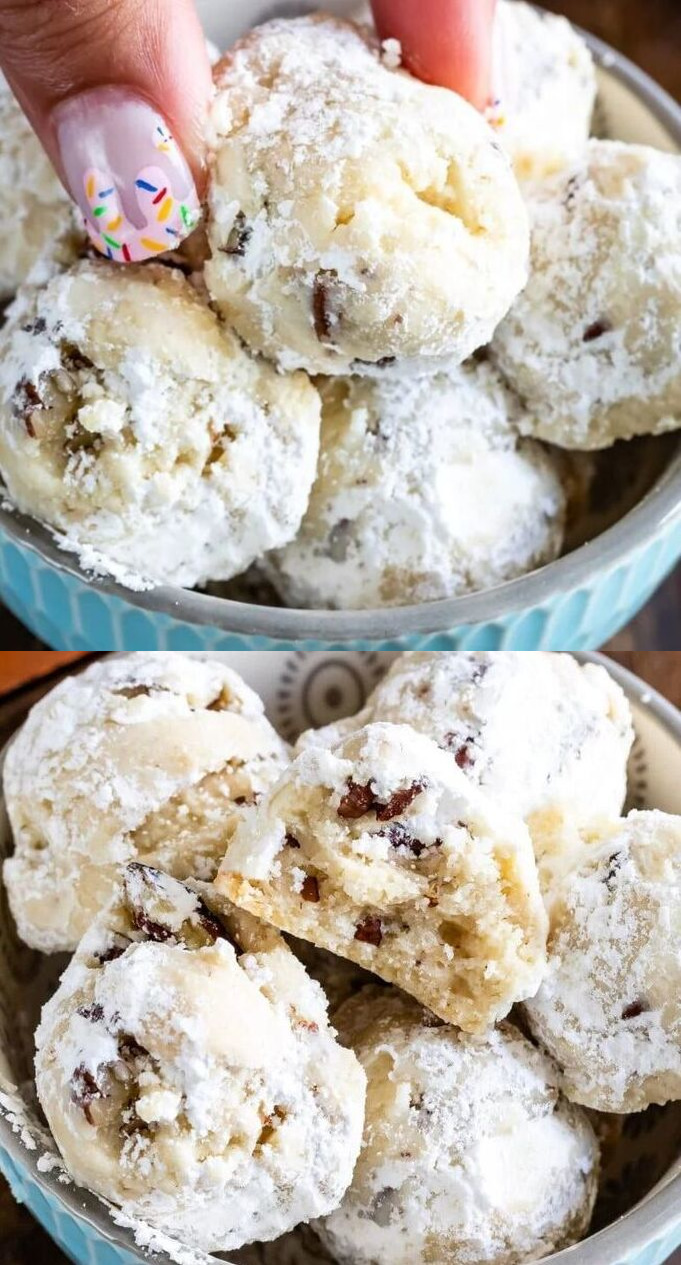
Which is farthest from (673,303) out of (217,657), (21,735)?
(21,735)

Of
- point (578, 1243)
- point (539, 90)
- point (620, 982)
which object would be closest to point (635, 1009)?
point (620, 982)

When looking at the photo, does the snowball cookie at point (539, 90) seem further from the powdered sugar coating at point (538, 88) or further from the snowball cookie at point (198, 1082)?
the snowball cookie at point (198, 1082)

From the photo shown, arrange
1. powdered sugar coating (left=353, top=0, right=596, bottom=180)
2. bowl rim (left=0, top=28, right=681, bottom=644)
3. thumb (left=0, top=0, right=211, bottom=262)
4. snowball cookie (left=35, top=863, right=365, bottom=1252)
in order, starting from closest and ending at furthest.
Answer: snowball cookie (left=35, top=863, right=365, bottom=1252), thumb (left=0, top=0, right=211, bottom=262), bowl rim (left=0, top=28, right=681, bottom=644), powdered sugar coating (left=353, top=0, right=596, bottom=180)

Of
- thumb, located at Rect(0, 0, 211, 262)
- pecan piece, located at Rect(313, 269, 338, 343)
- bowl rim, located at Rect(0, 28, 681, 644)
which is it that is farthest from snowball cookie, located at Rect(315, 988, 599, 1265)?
thumb, located at Rect(0, 0, 211, 262)

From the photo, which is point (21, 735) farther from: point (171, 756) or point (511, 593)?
point (511, 593)

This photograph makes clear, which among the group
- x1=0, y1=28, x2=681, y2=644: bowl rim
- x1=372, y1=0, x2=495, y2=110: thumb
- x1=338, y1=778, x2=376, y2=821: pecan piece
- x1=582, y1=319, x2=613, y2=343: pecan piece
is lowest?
x1=0, y1=28, x2=681, y2=644: bowl rim

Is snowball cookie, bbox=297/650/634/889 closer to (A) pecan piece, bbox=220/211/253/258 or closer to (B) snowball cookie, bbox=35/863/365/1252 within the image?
(B) snowball cookie, bbox=35/863/365/1252

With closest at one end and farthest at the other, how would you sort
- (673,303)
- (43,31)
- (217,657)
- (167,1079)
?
1. (167,1079)
2. (43,31)
3. (673,303)
4. (217,657)
